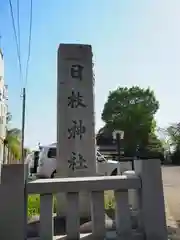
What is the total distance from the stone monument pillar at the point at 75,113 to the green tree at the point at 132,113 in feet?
112

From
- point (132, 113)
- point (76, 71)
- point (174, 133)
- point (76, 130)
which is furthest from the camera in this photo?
point (174, 133)

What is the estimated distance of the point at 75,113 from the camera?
6059mm

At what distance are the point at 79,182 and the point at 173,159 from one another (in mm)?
41160

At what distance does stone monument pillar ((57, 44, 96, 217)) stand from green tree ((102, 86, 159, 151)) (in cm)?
3401

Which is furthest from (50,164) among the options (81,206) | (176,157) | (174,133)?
(174,133)

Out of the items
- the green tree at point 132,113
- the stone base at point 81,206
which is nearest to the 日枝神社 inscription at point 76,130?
the stone base at point 81,206

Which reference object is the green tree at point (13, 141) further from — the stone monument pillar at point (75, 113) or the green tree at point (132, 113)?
the stone monument pillar at point (75, 113)

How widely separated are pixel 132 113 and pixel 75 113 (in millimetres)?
35112

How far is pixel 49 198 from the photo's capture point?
9.19 ft

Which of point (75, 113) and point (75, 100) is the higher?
point (75, 100)

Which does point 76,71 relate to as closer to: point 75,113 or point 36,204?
point 75,113

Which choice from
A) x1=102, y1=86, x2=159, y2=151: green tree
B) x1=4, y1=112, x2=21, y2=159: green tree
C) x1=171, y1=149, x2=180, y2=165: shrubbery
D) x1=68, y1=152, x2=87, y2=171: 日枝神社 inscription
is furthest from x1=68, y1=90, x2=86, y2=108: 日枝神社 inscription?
x1=171, y1=149, x2=180, y2=165: shrubbery

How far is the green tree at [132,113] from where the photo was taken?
131 feet

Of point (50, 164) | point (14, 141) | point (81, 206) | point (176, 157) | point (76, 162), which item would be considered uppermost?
point (14, 141)
